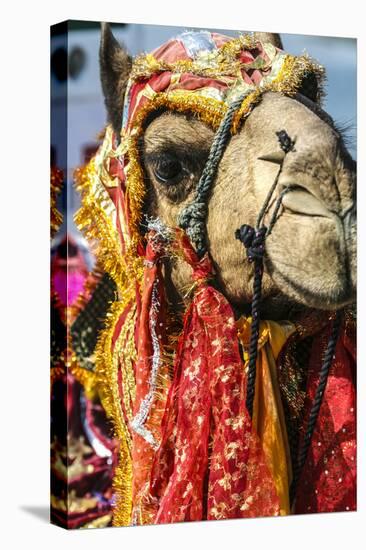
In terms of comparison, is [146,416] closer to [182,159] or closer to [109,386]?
[109,386]

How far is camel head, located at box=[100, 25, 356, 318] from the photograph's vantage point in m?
5.10

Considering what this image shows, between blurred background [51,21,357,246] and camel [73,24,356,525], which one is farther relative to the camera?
camel [73,24,356,525]

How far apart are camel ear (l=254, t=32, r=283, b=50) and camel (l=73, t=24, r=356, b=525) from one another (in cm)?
14

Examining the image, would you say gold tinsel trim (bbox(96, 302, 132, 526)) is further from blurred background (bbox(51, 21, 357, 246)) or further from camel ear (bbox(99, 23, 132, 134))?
camel ear (bbox(99, 23, 132, 134))

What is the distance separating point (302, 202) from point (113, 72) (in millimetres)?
828

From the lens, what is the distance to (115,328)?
5184 mm

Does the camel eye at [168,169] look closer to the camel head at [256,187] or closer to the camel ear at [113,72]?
the camel head at [256,187]

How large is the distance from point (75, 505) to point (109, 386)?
476 mm

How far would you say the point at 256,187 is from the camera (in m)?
5.10

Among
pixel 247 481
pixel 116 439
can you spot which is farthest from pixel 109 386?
pixel 247 481

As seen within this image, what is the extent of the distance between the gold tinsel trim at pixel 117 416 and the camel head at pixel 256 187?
0.27 metres

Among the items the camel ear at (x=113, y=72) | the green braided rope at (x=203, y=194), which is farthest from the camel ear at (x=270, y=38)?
the camel ear at (x=113, y=72)

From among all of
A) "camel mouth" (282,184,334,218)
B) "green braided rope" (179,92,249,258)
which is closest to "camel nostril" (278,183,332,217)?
"camel mouth" (282,184,334,218)

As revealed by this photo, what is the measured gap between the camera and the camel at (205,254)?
16.8ft
